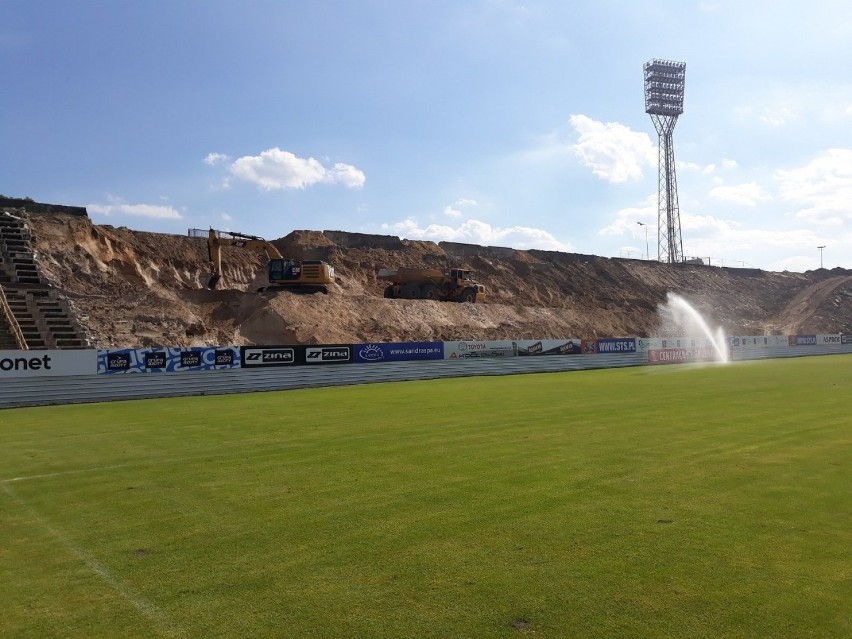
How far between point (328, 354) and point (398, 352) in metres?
3.93

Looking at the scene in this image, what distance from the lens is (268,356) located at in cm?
2784

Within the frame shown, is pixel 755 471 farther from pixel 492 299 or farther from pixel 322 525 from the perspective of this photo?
pixel 492 299

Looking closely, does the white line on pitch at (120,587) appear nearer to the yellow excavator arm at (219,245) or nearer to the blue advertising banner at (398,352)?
the blue advertising banner at (398,352)

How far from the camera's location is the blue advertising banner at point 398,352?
31125 millimetres

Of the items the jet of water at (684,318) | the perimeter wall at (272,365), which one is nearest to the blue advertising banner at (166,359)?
the perimeter wall at (272,365)

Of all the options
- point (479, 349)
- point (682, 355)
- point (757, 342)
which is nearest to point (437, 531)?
point (479, 349)

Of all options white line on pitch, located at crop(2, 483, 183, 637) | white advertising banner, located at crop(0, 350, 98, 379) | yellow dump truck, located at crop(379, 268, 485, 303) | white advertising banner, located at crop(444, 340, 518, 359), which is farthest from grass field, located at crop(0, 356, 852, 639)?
yellow dump truck, located at crop(379, 268, 485, 303)

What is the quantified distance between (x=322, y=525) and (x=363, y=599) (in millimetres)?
2026

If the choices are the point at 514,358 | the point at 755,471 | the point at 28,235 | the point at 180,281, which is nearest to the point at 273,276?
the point at 180,281

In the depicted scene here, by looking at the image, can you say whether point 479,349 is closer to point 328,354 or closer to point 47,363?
A: point 328,354

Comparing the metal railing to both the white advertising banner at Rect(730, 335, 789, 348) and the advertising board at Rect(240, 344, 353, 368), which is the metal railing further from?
the white advertising banner at Rect(730, 335, 789, 348)

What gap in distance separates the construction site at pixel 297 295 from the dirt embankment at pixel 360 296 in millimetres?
120

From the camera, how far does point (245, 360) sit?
2728 centimetres

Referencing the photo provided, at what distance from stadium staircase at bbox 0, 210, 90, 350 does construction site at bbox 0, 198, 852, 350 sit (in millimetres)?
86
